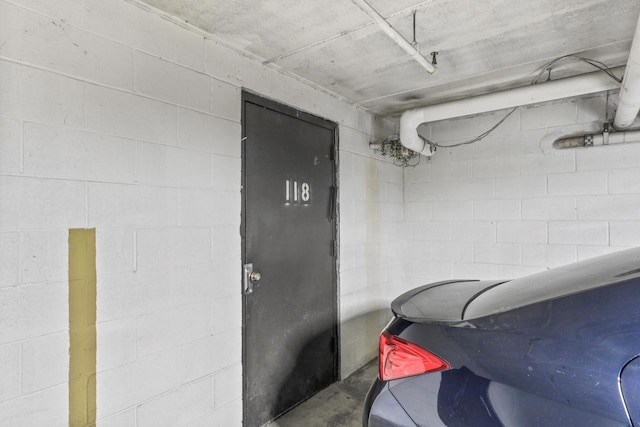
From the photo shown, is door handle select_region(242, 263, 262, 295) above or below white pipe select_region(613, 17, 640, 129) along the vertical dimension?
below

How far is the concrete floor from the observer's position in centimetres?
228

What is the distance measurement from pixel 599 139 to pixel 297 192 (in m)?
2.49

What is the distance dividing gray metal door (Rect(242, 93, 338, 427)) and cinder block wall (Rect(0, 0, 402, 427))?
12 cm

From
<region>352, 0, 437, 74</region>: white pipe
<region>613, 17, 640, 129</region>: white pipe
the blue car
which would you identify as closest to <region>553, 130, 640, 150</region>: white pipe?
<region>613, 17, 640, 129</region>: white pipe

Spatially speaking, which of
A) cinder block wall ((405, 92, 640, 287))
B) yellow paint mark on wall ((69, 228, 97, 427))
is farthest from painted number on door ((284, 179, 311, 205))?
cinder block wall ((405, 92, 640, 287))

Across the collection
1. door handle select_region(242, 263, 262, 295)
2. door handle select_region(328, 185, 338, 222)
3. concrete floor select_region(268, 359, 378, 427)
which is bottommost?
concrete floor select_region(268, 359, 378, 427)

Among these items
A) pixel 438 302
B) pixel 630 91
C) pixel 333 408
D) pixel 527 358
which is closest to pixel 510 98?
pixel 630 91

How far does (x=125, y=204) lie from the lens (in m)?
1.58

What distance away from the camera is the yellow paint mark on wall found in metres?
1.41

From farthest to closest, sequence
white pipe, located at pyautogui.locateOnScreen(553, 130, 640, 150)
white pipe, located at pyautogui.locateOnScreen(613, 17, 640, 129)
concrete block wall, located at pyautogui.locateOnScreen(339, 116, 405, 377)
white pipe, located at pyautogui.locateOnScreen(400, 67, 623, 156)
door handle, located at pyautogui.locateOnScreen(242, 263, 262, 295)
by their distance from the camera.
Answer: concrete block wall, located at pyautogui.locateOnScreen(339, 116, 405, 377) < white pipe, located at pyautogui.locateOnScreen(553, 130, 640, 150) < white pipe, located at pyautogui.locateOnScreen(400, 67, 623, 156) < door handle, located at pyautogui.locateOnScreen(242, 263, 262, 295) < white pipe, located at pyautogui.locateOnScreen(613, 17, 640, 129)

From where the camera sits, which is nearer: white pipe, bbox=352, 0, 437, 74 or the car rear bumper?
the car rear bumper

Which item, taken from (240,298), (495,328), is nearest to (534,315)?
(495,328)

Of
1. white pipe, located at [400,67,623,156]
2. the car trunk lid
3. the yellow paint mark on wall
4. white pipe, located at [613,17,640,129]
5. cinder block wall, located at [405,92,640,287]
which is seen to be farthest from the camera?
cinder block wall, located at [405,92,640,287]

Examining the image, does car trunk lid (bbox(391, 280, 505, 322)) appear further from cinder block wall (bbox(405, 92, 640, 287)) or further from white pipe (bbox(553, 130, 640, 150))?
white pipe (bbox(553, 130, 640, 150))
